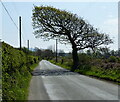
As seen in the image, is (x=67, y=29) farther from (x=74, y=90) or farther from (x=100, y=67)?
(x=74, y=90)

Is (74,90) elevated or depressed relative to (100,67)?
depressed

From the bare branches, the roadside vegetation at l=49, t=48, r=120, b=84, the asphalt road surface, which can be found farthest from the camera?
the bare branches

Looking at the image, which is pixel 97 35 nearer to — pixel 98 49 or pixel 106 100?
pixel 98 49

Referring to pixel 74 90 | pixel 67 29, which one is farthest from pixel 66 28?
pixel 74 90

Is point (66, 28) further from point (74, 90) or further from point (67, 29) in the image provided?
point (74, 90)

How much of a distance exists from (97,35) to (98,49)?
2.80 m

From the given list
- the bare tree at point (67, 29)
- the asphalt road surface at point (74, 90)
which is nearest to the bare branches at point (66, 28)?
the bare tree at point (67, 29)

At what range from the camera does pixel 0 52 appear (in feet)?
35.7

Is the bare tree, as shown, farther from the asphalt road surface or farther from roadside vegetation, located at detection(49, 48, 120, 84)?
the asphalt road surface

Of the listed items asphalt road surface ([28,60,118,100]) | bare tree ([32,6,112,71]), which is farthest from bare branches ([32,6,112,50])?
asphalt road surface ([28,60,118,100])

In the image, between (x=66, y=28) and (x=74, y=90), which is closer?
(x=74, y=90)

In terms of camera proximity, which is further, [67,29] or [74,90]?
[67,29]

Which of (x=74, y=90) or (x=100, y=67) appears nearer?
(x=74, y=90)

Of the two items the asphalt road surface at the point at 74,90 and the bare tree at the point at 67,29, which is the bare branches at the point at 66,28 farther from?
the asphalt road surface at the point at 74,90
